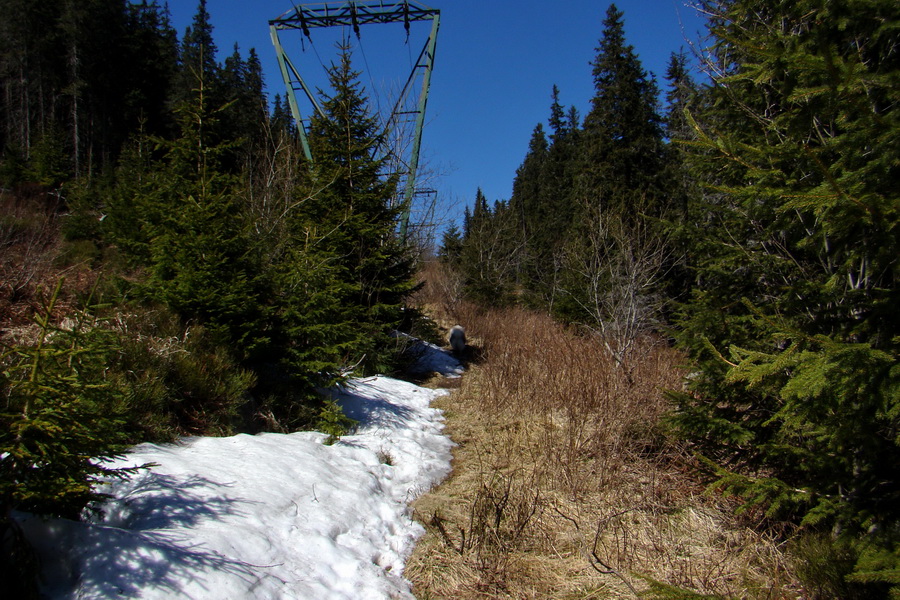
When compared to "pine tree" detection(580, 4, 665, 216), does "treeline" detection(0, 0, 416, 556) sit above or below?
below

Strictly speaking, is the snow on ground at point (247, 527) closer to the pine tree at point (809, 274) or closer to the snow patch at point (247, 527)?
the snow patch at point (247, 527)

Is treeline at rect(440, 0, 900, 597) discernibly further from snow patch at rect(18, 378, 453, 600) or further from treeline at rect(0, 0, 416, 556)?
treeline at rect(0, 0, 416, 556)

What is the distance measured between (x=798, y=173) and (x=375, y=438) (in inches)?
175

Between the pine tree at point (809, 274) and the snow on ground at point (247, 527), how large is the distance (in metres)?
2.34

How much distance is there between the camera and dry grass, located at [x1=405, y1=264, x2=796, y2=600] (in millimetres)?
2926

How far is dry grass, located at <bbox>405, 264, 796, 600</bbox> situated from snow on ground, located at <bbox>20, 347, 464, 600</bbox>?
320mm

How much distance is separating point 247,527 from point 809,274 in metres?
4.33

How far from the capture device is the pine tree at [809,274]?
1.76m

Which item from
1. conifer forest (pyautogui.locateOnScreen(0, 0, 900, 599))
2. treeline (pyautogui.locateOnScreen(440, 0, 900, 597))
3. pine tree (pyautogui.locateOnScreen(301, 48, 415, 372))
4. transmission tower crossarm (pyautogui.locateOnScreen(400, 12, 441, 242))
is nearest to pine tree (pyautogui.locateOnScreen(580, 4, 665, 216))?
conifer forest (pyautogui.locateOnScreen(0, 0, 900, 599))

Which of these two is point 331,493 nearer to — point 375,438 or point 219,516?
point 219,516

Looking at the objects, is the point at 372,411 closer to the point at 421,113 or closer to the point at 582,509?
the point at 582,509

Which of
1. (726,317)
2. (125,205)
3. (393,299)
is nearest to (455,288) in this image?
(393,299)

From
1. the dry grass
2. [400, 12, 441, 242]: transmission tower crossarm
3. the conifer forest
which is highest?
[400, 12, 441, 242]: transmission tower crossarm

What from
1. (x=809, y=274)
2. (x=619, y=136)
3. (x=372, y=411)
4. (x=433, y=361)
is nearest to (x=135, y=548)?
(x=372, y=411)
